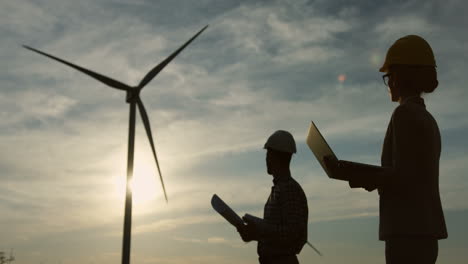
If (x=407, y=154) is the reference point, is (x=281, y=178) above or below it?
above

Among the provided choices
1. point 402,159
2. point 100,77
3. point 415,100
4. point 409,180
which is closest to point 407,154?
point 402,159

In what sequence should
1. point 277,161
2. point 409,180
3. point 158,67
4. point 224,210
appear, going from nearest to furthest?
point 409,180 → point 224,210 → point 277,161 → point 158,67

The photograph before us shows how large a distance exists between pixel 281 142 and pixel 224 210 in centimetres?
182

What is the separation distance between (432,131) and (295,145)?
137 inches

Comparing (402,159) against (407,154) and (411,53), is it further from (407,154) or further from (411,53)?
(411,53)

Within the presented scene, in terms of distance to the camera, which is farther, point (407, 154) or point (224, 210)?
point (224, 210)

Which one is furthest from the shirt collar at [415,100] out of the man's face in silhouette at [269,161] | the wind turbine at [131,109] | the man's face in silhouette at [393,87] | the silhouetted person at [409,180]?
the wind turbine at [131,109]

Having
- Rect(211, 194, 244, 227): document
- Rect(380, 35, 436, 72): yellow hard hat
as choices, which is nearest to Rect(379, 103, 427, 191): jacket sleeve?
Rect(380, 35, 436, 72): yellow hard hat

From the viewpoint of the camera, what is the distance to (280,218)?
8945mm

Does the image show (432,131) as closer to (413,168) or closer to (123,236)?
(413,168)

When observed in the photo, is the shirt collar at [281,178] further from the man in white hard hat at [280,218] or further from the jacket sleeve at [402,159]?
the jacket sleeve at [402,159]

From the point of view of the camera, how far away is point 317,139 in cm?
703

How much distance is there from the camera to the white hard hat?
9328 mm

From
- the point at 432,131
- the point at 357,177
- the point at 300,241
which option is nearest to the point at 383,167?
the point at 357,177
